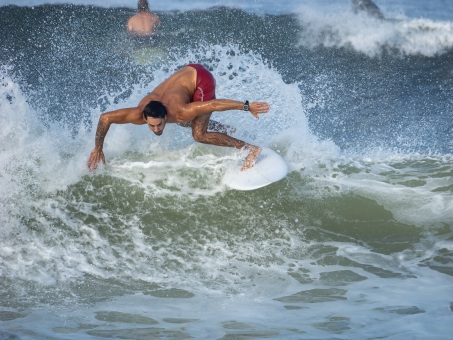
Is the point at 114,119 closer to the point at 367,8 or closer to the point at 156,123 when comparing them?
the point at 156,123

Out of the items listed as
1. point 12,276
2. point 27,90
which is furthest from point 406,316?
point 27,90

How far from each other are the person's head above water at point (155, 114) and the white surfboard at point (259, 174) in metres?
1.12

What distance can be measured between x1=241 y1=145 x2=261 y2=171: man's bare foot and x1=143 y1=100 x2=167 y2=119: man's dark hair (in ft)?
3.75

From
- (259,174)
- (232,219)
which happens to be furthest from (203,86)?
(232,219)

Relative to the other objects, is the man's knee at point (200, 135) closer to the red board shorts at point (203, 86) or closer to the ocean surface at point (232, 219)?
the red board shorts at point (203, 86)

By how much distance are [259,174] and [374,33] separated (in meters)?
9.02

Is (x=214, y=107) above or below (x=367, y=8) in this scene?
below

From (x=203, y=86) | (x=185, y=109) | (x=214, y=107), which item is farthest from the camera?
(x=203, y=86)

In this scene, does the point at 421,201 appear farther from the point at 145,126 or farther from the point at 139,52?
the point at 139,52

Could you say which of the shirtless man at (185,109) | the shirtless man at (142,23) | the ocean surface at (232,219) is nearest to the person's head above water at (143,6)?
the shirtless man at (142,23)

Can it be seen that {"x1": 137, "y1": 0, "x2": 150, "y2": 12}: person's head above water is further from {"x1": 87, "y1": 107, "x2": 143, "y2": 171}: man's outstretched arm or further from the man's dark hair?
the man's dark hair

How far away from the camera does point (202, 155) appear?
22.0ft

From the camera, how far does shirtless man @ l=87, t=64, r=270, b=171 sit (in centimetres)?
521

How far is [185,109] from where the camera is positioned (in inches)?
215
